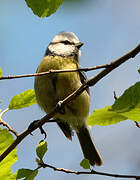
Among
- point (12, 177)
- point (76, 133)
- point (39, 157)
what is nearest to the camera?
point (12, 177)

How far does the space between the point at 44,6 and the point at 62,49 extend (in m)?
A: 2.79

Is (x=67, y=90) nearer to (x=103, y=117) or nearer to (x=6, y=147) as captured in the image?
(x=6, y=147)

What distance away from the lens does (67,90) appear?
11.0 feet

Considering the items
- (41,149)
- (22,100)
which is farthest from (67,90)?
(41,149)

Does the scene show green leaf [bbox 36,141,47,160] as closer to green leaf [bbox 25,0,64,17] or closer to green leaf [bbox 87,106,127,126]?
green leaf [bbox 87,106,127,126]

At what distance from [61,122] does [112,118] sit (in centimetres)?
239

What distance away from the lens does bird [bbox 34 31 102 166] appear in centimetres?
337

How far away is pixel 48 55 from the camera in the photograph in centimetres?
393

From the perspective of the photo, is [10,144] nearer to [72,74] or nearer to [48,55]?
[72,74]

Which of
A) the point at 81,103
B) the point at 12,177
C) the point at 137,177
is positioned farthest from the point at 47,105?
the point at 137,177

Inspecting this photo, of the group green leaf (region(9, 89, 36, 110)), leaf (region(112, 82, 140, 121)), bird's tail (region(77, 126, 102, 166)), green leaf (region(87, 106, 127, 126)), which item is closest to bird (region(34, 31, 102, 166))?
bird's tail (region(77, 126, 102, 166))

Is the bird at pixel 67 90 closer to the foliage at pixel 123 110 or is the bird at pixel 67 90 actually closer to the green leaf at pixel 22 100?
the green leaf at pixel 22 100

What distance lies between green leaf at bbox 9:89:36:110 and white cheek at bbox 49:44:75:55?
1592 millimetres

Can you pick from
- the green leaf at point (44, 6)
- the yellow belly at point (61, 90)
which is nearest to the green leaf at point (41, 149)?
the green leaf at point (44, 6)
